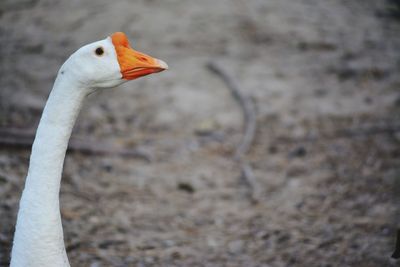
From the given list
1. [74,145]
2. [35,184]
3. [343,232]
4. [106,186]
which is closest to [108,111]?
[74,145]

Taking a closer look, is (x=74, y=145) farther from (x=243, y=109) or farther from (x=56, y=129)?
(x=56, y=129)

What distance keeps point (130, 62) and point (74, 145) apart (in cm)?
357

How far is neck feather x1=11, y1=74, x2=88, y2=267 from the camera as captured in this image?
298 cm

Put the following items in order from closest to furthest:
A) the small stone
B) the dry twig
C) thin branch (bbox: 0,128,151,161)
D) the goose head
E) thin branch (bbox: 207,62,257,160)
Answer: the goose head → the small stone → thin branch (bbox: 0,128,151,161) → the dry twig → thin branch (bbox: 207,62,257,160)

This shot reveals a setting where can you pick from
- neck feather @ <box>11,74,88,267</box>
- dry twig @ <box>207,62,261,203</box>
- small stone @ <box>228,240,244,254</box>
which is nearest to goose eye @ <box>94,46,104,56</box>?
neck feather @ <box>11,74,88,267</box>

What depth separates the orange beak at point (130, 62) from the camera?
9.85 ft

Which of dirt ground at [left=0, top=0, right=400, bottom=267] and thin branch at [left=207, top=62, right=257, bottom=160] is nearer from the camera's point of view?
dirt ground at [left=0, top=0, right=400, bottom=267]

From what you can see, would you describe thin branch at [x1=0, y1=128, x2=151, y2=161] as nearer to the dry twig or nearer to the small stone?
the dry twig

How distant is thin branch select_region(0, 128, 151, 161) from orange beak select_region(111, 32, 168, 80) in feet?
11.2

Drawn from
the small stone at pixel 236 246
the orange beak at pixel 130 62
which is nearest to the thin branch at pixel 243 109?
the small stone at pixel 236 246

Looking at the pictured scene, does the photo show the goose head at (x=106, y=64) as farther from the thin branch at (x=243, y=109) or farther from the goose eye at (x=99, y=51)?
the thin branch at (x=243, y=109)

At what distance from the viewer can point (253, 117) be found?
24.5 feet

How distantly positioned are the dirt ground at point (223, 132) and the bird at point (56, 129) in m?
1.35

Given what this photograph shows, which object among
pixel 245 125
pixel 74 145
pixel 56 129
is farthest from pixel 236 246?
pixel 245 125
